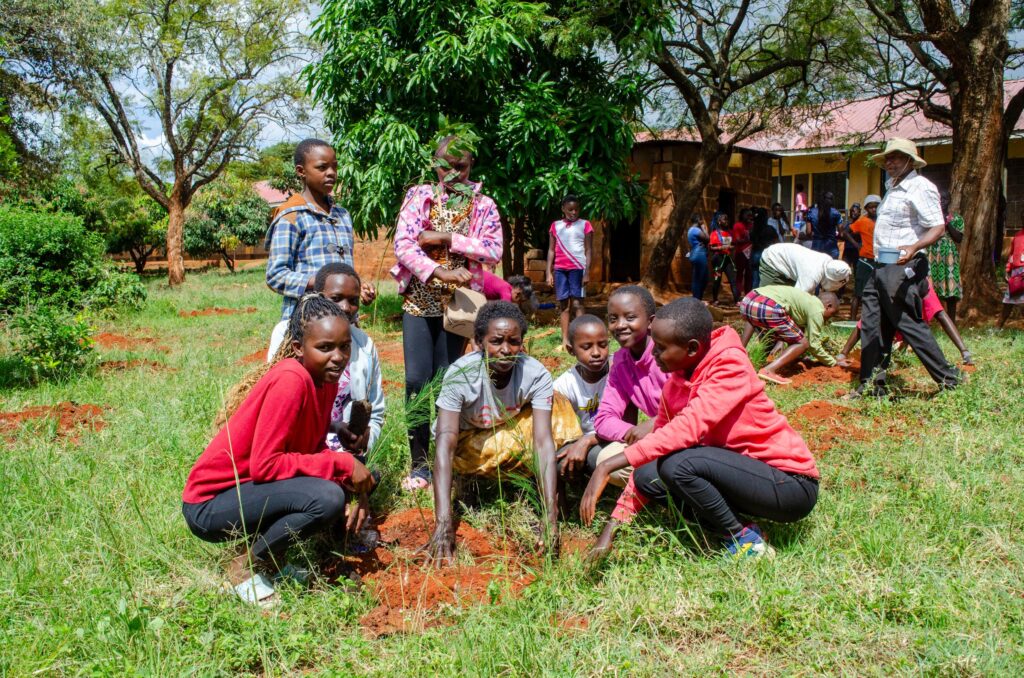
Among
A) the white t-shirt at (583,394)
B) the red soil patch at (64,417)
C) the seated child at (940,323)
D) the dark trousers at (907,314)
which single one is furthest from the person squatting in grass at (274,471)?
the seated child at (940,323)

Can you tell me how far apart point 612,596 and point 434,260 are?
193 cm

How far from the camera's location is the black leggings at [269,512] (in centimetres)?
260

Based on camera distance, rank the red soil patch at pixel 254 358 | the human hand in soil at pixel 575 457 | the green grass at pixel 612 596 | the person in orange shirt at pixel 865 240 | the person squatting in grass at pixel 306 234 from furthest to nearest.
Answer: the person in orange shirt at pixel 865 240
the red soil patch at pixel 254 358
the person squatting in grass at pixel 306 234
the human hand in soil at pixel 575 457
the green grass at pixel 612 596

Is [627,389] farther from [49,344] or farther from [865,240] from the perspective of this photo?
[865,240]

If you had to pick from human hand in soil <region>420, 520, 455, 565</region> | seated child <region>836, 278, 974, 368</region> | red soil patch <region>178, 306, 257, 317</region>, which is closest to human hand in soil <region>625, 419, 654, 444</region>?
human hand in soil <region>420, 520, 455, 565</region>

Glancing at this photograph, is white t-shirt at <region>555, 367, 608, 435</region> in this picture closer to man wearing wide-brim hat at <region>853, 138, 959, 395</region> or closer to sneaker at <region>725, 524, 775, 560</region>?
sneaker at <region>725, 524, 775, 560</region>

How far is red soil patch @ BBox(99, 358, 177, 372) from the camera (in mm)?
6920

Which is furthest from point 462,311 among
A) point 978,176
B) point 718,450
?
point 978,176

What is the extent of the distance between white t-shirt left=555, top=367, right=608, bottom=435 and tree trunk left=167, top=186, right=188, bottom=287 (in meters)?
17.7

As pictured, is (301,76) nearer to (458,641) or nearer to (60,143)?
(458,641)

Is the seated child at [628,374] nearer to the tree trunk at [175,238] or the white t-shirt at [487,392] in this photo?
the white t-shirt at [487,392]

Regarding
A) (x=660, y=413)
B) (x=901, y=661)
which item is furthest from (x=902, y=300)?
Answer: (x=901, y=661)

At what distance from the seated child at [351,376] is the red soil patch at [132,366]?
13.6 ft

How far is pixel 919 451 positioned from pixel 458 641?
2777 mm
